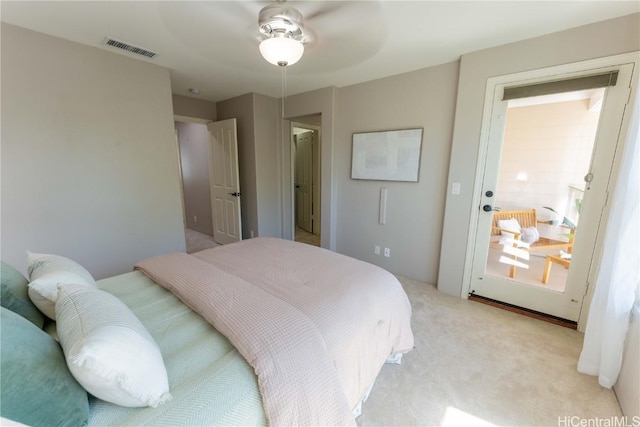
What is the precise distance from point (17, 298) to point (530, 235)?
3.43 meters

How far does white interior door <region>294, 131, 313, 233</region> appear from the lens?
5.20 m

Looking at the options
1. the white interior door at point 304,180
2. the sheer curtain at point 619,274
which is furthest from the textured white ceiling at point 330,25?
the white interior door at point 304,180

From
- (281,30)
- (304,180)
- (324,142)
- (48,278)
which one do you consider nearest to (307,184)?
(304,180)

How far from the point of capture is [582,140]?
196 centimetres

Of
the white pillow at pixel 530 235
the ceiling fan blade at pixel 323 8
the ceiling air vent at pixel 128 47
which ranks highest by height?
the ceiling air vent at pixel 128 47

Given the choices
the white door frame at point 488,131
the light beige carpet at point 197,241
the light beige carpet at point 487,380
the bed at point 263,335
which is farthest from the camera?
the light beige carpet at point 197,241

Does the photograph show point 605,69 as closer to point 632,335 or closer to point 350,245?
point 632,335

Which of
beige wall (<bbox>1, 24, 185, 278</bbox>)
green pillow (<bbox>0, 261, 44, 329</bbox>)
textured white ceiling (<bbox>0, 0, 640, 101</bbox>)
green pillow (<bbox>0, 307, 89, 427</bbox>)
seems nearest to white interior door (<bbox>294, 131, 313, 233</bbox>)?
textured white ceiling (<bbox>0, 0, 640, 101</bbox>)

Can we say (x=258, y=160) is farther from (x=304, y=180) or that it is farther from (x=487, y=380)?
(x=487, y=380)

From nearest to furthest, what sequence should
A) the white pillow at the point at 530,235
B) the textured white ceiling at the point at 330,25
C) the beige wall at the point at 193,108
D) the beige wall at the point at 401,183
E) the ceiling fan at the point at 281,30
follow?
the ceiling fan at the point at 281,30 < the textured white ceiling at the point at 330,25 < the white pillow at the point at 530,235 < the beige wall at the point at 401,183 < the beige wall at the point at 193,108

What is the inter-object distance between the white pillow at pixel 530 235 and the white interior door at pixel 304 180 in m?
3.63

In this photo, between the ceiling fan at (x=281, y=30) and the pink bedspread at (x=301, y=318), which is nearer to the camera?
the pink bedspread at (x=301, y=318)

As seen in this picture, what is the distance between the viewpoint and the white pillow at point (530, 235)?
2.27 metres

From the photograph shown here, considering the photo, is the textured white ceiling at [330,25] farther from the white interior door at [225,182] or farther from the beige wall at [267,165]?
the white interior door at [225,182]
